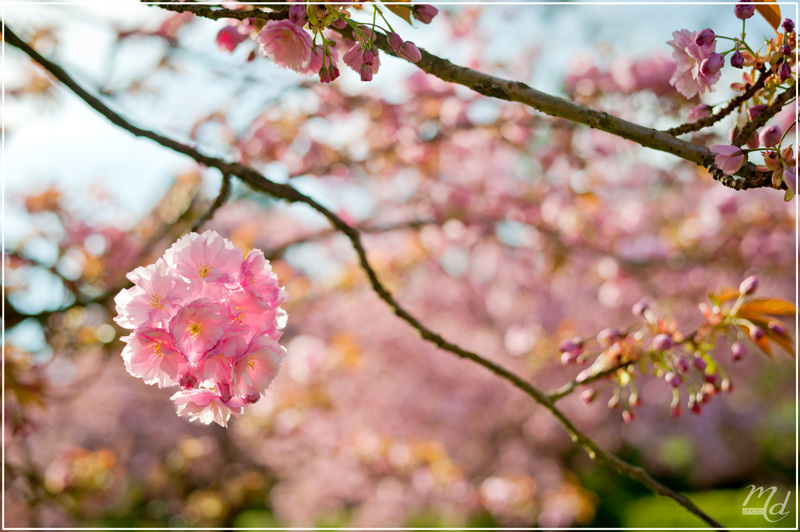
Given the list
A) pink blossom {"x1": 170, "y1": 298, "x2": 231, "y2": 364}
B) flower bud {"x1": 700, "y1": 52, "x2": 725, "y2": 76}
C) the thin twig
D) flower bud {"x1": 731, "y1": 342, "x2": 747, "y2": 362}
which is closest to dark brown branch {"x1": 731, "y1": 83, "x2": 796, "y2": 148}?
flower bud {"x1": 700, "y1": 52, "x2": 725, "y2": 76}

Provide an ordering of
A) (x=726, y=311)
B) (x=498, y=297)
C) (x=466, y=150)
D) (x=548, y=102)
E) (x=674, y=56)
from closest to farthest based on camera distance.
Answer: (x=548, y=102), (x=674, y=56), (x=726, y=311), (x=466, y=150), (x=498, y=297)

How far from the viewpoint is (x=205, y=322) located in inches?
29.8

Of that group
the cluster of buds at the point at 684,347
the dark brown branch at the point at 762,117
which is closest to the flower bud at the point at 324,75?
the dark brown branch at the point at 762,117

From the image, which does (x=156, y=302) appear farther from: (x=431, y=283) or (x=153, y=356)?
(x=431, y=283)

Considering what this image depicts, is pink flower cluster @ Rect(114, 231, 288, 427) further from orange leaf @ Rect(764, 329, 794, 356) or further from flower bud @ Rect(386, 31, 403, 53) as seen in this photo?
orange leaf @ Rect(764, 329, 794, 356)

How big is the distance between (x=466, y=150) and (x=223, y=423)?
13.4 feet

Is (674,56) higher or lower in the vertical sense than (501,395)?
lower

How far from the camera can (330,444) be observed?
221 inches

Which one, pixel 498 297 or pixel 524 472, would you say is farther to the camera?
pixel 498 297

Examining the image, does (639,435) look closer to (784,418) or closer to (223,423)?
(784,418)

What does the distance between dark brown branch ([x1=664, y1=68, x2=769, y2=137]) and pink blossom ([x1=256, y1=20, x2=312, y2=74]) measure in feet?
2.01

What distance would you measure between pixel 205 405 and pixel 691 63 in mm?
1036

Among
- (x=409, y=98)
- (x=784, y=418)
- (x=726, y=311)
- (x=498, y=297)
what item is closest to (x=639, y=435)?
(x=498, y=297)

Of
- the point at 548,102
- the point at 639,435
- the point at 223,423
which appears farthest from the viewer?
the point at 639,435
